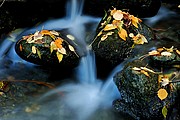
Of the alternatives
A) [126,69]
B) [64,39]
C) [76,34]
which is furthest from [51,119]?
[76,34]

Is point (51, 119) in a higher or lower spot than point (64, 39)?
lower

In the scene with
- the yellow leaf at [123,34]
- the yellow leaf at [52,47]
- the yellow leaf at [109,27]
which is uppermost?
the yellow leaf at [109,27]

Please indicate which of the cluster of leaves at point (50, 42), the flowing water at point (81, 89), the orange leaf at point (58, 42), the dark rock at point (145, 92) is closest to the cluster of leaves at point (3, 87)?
the flowing water at point (81, 89)

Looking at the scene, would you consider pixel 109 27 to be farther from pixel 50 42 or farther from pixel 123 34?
pixel 50 42

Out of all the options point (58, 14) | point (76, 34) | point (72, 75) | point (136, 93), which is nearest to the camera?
point (136, 93)

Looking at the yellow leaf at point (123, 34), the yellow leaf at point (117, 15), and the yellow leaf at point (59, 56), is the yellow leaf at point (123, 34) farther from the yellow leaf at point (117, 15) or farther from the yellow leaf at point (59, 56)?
the yellow leaf at point (59, 56)

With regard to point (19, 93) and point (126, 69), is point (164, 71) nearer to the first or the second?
point (126, 69)

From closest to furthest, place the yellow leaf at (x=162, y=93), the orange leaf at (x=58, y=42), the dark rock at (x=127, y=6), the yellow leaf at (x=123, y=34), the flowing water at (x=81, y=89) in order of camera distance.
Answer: the yellow leaf at (x=162, y=93), the flowing water at (x=81, y=89), the yellow leaf at (x=123, y=34), the orange leaf at (x=58, y=42), the dark rock at (x=127, y=6)
